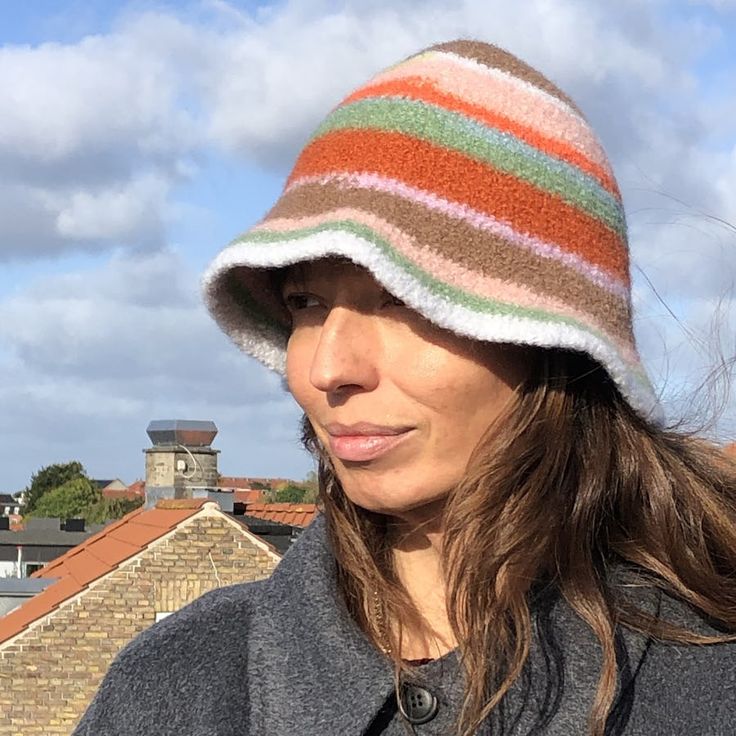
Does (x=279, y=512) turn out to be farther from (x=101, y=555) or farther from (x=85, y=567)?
(x=85, y=567)

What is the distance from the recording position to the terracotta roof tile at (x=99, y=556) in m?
11.4

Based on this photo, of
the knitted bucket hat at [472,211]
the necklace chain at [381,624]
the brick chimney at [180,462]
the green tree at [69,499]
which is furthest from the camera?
the green tree at [69,499]

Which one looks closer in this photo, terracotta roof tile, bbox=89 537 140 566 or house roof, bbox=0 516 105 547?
terracotta roof tile, bbox=89 537 140 566

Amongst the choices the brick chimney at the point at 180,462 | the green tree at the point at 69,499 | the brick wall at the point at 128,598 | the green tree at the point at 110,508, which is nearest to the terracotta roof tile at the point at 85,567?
the brick wall at the point at 128,598

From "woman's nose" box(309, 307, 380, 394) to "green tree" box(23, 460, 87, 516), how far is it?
52979 millimetres

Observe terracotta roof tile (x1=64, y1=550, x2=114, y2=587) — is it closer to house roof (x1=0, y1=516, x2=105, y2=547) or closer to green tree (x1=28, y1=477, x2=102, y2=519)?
house roof (x1=0, y1=516, x2=105, y2=547)

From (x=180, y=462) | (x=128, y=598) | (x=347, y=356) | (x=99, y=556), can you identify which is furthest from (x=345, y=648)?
(x=180, y=462)

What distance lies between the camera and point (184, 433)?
14398 millimetres

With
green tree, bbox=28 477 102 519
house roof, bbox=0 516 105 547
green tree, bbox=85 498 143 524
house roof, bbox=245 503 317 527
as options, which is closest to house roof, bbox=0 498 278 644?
house roof, bbox=245 503 317 527

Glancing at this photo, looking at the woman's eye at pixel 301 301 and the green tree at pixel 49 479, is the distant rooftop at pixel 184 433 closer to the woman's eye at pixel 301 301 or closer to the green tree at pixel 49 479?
the woman's eye at pixel 301 301

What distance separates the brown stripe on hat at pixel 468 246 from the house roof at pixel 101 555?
992 cm

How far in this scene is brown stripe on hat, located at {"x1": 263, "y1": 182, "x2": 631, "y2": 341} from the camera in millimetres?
1586

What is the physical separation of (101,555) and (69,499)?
120ft

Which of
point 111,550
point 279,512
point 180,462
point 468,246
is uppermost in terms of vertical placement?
point 180,462
